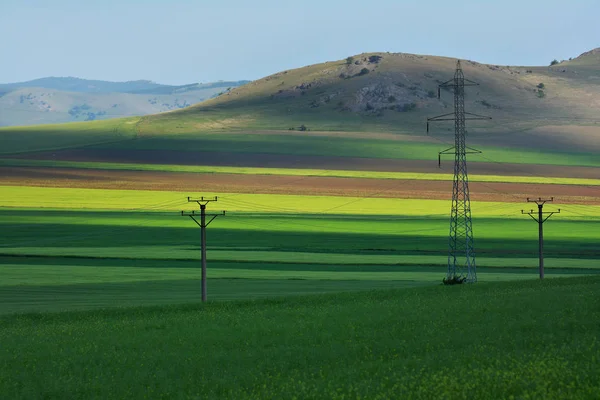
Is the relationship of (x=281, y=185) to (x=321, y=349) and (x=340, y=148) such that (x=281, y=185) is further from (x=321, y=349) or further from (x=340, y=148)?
(x=321, y=349)

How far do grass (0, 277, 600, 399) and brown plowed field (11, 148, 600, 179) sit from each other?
109 m

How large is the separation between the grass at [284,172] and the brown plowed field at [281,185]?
392 centimetres

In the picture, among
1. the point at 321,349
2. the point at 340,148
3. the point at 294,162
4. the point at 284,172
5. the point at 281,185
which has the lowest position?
the point at 281,185

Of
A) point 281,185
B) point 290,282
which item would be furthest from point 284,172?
point 290,282

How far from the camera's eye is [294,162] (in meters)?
165

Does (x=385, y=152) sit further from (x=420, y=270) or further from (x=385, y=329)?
(x=385, y=329)

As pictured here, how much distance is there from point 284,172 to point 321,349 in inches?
4735

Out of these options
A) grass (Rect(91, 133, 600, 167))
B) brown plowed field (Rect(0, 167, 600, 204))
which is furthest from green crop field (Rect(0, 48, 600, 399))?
grass (Rect(91, 133, 600, 167))

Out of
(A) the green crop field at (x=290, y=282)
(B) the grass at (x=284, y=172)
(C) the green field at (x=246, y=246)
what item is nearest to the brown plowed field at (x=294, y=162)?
(A) the green crop field at (x=290, y=282)

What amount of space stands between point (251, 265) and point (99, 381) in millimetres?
40507

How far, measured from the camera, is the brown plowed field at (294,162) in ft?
507

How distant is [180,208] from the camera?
112 meters

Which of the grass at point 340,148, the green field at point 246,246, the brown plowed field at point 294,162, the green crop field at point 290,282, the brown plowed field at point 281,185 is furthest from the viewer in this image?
the grass at point 340,148

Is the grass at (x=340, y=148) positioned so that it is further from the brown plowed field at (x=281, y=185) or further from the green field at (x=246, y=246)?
the green field at (x=246, y=246)
